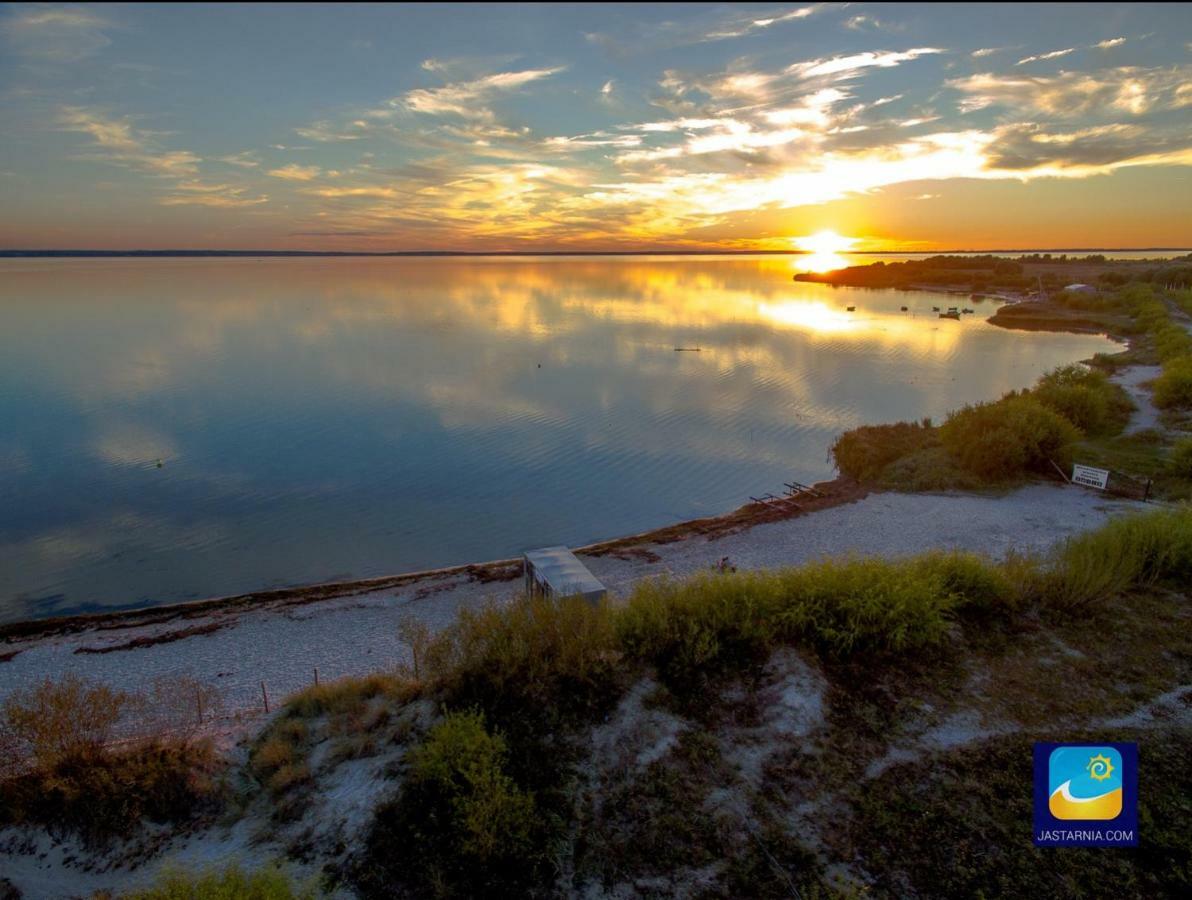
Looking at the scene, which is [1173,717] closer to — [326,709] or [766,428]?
[326,709]

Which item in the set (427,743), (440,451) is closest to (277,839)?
(427,743)

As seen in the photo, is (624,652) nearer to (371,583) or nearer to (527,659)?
(527,659)

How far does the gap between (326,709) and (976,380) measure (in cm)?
5563

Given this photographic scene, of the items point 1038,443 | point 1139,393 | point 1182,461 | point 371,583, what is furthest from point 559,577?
point 1139,393

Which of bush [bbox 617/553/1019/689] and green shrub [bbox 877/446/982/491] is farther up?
bush [bbox 617/553/1019/689]

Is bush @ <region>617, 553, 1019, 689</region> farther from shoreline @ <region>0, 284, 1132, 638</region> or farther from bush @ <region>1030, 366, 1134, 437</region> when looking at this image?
bush @ <region>1030, 366, 1134, 437</region>

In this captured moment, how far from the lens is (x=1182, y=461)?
2567 centimetres

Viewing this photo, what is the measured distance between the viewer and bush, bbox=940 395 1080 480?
27516mm

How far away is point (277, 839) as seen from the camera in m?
9.41

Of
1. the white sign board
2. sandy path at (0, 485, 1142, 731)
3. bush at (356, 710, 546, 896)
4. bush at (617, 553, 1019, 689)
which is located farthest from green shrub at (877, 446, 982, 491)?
bush at (356, 710, 546, 896)

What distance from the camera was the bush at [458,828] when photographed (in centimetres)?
828

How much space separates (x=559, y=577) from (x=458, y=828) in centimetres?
742

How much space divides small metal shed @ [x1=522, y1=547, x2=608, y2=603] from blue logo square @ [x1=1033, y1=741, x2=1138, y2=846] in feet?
27.1

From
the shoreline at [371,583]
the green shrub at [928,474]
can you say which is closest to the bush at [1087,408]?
the green shrub at [928,474]
